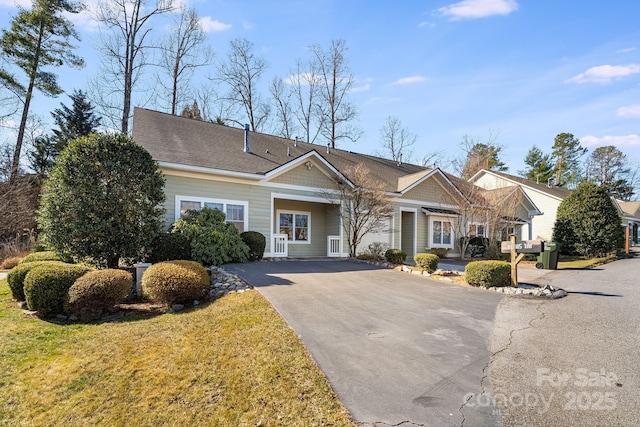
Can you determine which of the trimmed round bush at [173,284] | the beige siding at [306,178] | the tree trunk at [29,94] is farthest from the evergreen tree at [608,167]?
the tree trunk at [29,94]

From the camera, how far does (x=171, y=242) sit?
33.1ft

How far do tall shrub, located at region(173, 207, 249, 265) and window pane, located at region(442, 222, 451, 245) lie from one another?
12486 mm

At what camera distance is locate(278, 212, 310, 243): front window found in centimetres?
1590

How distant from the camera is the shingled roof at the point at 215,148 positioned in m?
12.9

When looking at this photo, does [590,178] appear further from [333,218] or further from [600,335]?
[600,335]

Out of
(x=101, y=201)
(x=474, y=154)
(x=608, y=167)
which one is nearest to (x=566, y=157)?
(x=608, y=167)

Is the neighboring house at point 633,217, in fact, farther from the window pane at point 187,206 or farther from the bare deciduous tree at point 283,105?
the window pane at point 187,206

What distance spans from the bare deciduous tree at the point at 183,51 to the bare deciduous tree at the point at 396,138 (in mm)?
19136

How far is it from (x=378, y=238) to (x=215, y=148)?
895 centimetres

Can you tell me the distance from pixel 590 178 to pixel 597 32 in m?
47.5

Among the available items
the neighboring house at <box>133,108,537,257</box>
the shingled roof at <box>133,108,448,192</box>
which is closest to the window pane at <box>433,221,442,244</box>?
the neighboring house at <box>133,108,537,257</box>

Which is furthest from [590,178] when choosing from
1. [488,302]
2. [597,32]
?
[488,302]

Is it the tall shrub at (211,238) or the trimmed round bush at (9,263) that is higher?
the tall shrub at (211,238)

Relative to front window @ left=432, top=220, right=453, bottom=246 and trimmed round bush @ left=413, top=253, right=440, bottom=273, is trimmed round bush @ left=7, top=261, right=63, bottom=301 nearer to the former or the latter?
trimmed round bush @ left=413, top=253, right=440, bottom=273
